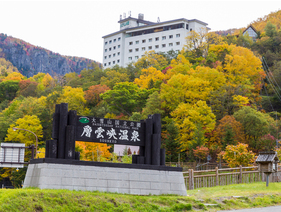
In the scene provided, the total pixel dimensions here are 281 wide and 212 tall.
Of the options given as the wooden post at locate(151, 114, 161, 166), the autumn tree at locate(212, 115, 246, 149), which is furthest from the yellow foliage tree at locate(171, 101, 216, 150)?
the wooden post at locate(151, 114, 161, 166)

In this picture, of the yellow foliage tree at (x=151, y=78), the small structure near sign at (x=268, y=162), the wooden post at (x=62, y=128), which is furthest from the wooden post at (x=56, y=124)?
the yellow foliage tree at (x=151, y=78)

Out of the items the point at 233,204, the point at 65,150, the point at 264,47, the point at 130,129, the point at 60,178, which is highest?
the point at 264,47

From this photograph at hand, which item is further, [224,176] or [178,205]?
[224,176]

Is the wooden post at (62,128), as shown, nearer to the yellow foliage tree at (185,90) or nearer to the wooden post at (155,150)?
the wooden post at (155,150)

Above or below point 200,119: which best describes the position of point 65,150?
below

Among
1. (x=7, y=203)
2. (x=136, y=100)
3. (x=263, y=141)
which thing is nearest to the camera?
(x=7, y=203)

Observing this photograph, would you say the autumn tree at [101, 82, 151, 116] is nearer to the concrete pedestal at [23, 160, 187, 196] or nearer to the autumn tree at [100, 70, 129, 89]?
the autumn tree at [100, 70, 129, 89]

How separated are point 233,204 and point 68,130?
22.7ft

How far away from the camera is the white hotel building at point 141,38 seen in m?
89.4

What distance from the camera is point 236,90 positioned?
156 feet

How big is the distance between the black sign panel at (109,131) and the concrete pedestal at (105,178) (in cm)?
120

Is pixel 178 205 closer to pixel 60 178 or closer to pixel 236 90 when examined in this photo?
pixel 60 178

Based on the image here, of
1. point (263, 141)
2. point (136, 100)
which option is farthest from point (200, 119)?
point (136, 100)

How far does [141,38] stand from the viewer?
96188mm
